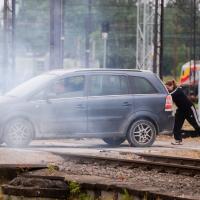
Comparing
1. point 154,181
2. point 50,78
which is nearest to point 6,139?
point 50,78

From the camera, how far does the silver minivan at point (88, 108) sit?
17328mm

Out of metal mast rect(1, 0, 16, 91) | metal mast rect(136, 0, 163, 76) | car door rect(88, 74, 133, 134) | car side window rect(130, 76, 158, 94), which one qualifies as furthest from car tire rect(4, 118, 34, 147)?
metal mast rect(1, 0, 16, 91)

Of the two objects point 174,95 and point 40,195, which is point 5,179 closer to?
point 40,195

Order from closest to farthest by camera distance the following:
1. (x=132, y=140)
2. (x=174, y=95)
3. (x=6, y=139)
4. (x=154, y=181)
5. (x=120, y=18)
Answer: (x=154, y=181) → (x=6, y=139) → (x=132, y=140) → (x=174, y=95) → (x=120, y=18)

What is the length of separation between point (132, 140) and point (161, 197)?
8.74 metres

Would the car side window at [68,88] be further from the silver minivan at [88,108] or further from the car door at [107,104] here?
the car door at [107,104]

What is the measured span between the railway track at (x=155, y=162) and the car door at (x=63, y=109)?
248 cm

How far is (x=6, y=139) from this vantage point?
677 inches

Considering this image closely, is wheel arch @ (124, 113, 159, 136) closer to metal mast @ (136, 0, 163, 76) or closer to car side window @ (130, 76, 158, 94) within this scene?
car side window @ (130, 76, 158, 94)

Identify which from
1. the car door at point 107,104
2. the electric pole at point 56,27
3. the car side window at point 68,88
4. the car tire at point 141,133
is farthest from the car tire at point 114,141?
the electric pole at point 56,27

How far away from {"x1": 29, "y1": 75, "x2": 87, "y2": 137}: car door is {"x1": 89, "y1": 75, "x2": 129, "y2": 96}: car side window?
26cm

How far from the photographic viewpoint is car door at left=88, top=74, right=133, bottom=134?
58.9 feet

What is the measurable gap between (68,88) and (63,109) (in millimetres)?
499

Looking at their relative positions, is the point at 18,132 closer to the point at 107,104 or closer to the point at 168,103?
the point at 107,104
